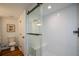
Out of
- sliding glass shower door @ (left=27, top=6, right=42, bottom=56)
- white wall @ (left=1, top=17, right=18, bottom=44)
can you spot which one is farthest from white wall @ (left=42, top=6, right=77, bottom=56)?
white wall @ (left=1, top=17, right=18, bottom=44)

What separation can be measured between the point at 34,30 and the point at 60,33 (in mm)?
687

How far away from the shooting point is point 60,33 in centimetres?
260

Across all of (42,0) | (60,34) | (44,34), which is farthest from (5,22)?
(42,0)

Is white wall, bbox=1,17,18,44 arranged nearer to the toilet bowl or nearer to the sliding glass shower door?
the toilet bowl

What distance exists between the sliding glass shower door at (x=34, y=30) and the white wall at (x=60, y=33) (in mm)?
214

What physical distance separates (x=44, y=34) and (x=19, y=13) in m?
0.87

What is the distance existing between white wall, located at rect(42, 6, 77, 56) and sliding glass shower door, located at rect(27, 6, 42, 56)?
0.70ft

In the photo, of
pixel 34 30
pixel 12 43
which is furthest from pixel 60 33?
pixel 12 43

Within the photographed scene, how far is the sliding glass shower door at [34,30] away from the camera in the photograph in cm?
244

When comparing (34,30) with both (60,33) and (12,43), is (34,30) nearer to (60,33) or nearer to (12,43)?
(60,33)

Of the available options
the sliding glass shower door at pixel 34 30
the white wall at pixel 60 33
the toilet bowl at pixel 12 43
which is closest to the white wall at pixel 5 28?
the toilet bowl at pixel 12 43

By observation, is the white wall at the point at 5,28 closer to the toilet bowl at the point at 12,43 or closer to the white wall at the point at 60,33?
the toilet bowl at the point at 12,43

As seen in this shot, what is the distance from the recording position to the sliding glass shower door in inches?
95.9

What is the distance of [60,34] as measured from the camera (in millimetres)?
2605
